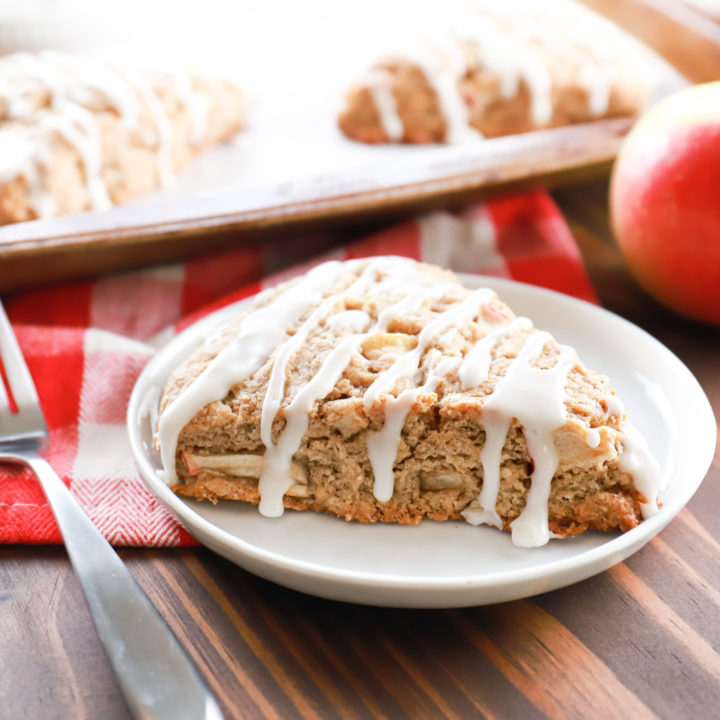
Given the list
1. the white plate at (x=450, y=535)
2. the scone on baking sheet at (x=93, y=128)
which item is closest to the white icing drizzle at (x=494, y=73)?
the scone on baking sheet at (x=93, y=128)

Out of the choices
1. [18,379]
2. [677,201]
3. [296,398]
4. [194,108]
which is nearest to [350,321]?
[296,398]

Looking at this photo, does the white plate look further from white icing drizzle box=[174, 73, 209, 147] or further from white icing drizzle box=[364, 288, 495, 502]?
white icing drizzle box=[174, 73, 209, 147]

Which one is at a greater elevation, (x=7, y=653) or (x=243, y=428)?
(x=243, y=428)

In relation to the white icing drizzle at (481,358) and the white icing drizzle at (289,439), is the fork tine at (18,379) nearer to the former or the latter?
the white icing drizzle at (289,439)

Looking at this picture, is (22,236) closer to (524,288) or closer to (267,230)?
(267,230)

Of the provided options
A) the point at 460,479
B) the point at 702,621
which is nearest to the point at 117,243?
the point at 460,479

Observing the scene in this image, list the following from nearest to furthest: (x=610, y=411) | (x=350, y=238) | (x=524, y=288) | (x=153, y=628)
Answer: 1. (x=153, y=628)
2. (x=610, y=411)
3. (x=524, y=288)
4. (x=350, y=238)
